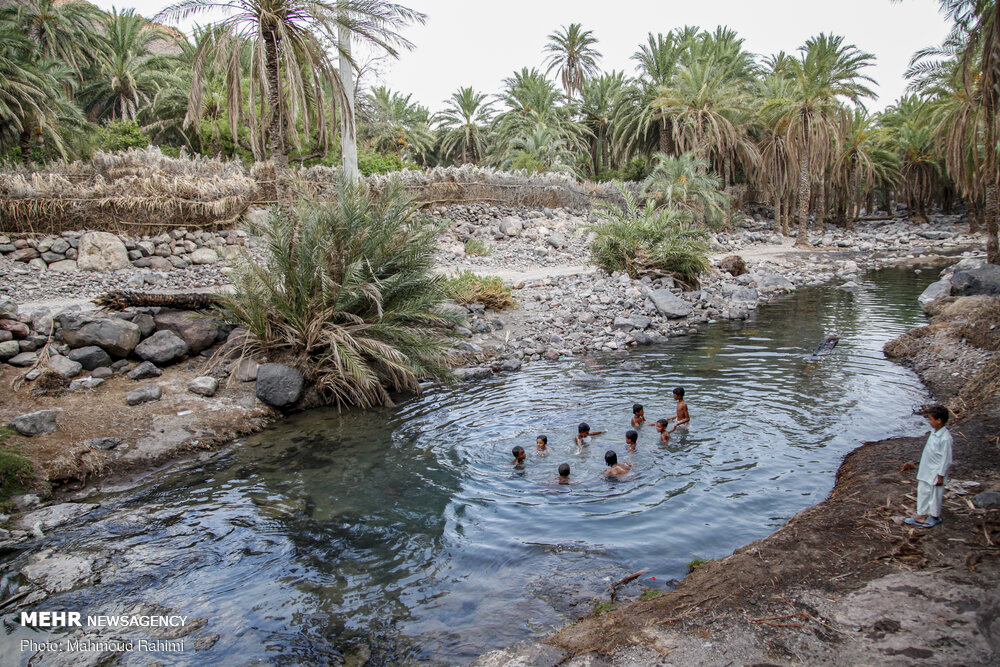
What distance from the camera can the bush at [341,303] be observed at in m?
9.77

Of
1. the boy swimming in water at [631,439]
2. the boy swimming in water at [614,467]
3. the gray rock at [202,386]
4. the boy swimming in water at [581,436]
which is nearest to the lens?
the boy swimming in water at [614,467]

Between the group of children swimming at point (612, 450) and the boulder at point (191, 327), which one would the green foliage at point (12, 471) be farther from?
the group of children swimming at point (612, 450)

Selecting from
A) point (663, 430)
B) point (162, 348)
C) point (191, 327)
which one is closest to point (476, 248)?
point (191, 327)

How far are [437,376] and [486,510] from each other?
4652 millimetres

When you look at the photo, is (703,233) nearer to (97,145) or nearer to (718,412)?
(718,412)

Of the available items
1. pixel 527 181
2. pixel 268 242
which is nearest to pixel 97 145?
pixel 527 181

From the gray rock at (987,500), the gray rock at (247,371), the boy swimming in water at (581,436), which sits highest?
the gray rock at (247,371)

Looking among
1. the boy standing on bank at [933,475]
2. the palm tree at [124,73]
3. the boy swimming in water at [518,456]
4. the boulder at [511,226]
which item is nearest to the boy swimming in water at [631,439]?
the boy swimming in water at [518,456]

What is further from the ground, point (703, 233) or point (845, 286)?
point (703, 233)

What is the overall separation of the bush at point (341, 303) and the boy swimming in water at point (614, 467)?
157 inches

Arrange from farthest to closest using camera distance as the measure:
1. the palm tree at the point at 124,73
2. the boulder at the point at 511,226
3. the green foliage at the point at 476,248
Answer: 1. the palm tree at the point at 124,73
2. the boulder at the point at 511,226
3. the green foliage at the point at 476,248

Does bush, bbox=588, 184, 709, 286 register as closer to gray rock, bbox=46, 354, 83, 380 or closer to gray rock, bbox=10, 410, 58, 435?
gray rock, bbox=46, 354, 83, 380

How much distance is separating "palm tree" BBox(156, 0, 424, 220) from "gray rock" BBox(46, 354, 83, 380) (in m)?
5.39

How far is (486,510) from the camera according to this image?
249 inches
